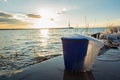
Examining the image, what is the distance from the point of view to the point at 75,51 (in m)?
3.57

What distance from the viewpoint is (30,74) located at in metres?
3.60

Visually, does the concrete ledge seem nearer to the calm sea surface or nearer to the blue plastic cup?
the blue plastic cup

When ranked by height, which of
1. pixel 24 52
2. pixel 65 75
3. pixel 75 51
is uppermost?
pixel 75 51

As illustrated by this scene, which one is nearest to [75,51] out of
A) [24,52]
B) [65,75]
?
[65,75]

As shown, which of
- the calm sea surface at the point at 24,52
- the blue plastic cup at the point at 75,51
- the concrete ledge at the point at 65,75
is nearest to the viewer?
the concrete ledge at the point at 65,75

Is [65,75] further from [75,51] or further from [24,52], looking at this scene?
[24,52]

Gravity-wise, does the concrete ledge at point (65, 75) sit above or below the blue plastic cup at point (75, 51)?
below

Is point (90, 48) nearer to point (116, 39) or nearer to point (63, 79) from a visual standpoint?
point (63, 79)

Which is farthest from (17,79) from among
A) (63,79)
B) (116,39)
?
(116,39)

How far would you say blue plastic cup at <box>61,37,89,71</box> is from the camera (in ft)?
11.6

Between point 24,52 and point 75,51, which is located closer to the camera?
point 75,51

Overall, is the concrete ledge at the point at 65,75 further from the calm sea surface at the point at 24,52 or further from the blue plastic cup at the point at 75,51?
the calm sea surface at the point at 24,52

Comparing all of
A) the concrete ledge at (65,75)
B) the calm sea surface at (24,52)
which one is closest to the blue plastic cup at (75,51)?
the concrete ledge at (65,75)

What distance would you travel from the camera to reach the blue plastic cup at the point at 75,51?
3.52 m
